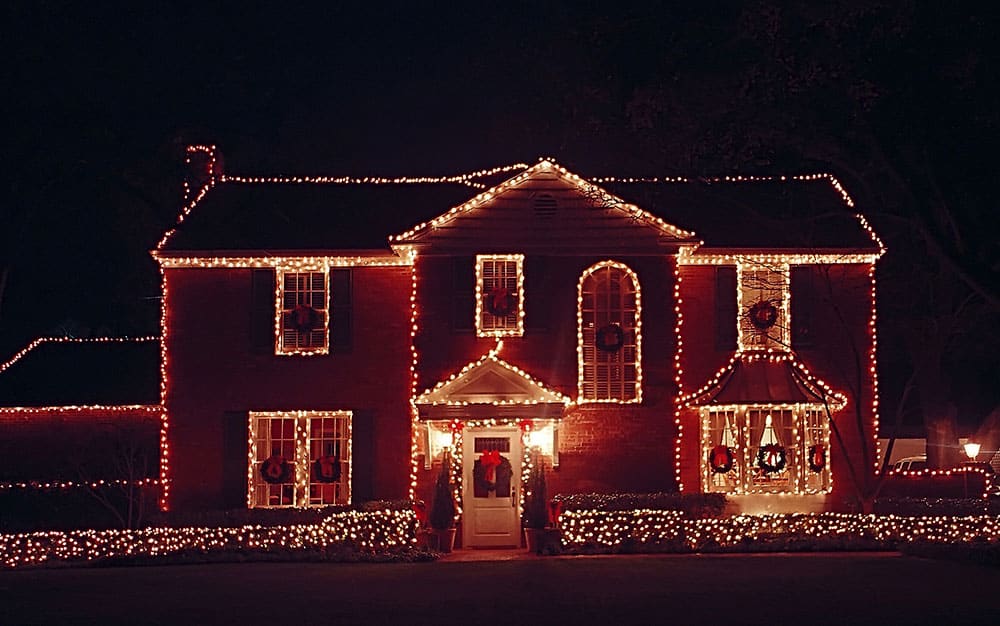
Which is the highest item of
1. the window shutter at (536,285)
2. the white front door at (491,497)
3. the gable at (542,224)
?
the gable at (542,224)

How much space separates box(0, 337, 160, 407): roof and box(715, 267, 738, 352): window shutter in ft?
40.6

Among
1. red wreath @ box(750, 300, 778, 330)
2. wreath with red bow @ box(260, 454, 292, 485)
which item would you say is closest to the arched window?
red wreath @ box(750, 300, 778, 330)

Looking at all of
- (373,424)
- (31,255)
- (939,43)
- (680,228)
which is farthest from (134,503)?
(939,43)

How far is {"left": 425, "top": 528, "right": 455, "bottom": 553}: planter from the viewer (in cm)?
2555

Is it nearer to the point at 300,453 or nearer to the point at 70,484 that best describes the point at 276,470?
the point at 300,453

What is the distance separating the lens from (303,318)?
28156 mm

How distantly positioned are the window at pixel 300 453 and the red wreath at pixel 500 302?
11.8 ft

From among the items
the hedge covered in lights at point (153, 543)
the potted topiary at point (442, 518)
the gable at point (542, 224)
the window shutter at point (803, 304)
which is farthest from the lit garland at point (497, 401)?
the window shutter at point (803, 304)

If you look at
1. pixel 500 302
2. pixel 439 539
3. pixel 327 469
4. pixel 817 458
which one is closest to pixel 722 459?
pixel 817 458

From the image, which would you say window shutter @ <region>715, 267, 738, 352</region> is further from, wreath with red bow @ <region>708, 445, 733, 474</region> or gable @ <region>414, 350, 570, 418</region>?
gable @ <region>414, 350, 570, 418</region>

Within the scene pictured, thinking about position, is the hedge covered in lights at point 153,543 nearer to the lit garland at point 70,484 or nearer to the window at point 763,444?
the lit garland at point 70,484

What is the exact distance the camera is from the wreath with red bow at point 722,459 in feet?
91.2

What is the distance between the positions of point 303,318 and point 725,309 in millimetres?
8324

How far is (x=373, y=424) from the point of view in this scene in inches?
1111
